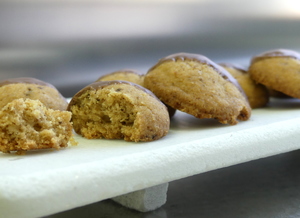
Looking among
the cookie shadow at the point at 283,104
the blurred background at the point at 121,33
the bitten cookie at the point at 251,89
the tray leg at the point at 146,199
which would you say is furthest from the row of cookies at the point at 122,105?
the blurred background at the point at 121,33

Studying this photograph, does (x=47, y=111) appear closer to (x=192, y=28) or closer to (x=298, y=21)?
(x=192, y=28)

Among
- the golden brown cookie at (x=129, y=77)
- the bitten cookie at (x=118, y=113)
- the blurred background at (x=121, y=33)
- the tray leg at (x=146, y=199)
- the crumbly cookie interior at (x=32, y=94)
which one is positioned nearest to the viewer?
the tray leg at (x=146, y=199)

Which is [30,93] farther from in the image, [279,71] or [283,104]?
[283,104]

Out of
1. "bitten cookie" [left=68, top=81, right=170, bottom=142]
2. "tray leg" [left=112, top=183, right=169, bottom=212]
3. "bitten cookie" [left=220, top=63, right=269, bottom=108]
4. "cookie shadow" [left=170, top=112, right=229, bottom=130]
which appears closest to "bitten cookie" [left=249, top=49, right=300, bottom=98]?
"bitten cookie" [left=220, top=63, right=269, bottom=108]

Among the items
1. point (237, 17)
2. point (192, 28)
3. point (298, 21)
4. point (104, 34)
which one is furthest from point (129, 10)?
point (298, 21)

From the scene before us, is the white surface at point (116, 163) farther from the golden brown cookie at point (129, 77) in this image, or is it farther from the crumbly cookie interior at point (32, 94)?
the golden brown cookie at point (129, 77)

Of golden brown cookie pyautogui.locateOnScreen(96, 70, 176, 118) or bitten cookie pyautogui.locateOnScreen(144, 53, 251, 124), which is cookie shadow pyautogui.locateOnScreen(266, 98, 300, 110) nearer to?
bitten cookie pyautogui.locateOnScreen(144, 53, 251, 124)
